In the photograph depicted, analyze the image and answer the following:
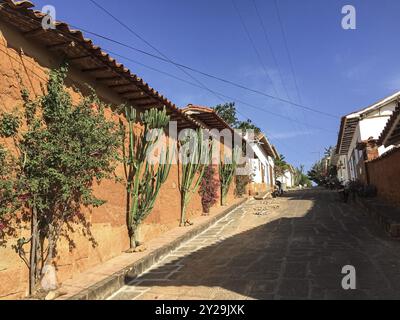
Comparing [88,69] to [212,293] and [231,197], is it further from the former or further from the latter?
[231,197]

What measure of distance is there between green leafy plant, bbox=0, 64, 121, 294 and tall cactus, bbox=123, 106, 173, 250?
1.90 m

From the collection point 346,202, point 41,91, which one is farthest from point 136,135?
point 346,202

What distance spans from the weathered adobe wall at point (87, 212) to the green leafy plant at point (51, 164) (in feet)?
0.47

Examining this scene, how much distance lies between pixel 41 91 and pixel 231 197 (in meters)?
13.0

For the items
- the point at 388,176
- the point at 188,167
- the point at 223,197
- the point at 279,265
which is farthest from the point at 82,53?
the point at 223,197

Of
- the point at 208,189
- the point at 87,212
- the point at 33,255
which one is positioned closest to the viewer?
the point at 33,255

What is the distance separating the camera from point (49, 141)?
480 centimetres

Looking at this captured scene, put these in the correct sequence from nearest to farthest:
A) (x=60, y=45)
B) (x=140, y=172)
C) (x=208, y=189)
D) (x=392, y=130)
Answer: (x=60, y=45), (x=140, y=172), (x=392, y=130), (x=208, y=189)

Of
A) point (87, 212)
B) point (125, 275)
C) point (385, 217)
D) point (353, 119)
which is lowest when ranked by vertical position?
point (125, 275)

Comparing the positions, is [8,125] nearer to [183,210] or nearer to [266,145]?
[183,210]

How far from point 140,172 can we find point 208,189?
5.58m

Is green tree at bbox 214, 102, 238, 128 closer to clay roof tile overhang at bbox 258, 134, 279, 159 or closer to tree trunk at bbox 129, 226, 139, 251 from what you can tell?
clay roof tile overhang at bbox 258, 134, 279, 159

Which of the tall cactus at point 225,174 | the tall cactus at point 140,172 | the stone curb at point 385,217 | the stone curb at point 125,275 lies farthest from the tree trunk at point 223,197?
the tall cactus at point 140,172

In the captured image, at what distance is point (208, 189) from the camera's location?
1298 cm
